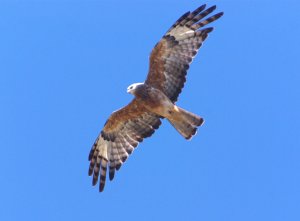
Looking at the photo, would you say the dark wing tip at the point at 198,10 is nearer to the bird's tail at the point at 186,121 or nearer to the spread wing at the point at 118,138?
the bird's tail at the point at 186,121

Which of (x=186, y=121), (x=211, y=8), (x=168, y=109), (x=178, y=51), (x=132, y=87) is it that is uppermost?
(x=211, y=8)

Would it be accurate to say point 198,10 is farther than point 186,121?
Yes

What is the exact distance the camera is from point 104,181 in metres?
14.6

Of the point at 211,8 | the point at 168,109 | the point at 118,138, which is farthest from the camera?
the point at 118,138

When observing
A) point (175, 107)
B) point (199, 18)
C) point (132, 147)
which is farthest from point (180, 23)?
point (132, 147)

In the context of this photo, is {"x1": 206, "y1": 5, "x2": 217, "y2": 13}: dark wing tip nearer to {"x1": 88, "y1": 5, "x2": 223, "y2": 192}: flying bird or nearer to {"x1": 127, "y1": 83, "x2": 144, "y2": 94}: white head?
{"x1": 88, "y1": 5, "x2": 223, "y2": 192}: flying bird

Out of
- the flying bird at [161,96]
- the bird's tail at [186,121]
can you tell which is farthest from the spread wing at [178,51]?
the bird's tail at [186,121]

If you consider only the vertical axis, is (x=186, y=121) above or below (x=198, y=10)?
below

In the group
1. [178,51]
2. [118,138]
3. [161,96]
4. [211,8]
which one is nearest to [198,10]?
[211,8]

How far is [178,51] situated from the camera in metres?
14.1

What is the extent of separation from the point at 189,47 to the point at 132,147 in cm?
215

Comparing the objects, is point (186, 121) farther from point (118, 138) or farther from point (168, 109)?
point (118, 138)

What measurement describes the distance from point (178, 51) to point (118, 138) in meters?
2.03

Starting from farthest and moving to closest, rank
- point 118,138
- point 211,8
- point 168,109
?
1. point 118,138
2. point 211,8
3. point 168,109
